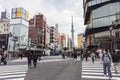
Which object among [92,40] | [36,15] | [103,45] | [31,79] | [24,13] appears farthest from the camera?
[36,15]

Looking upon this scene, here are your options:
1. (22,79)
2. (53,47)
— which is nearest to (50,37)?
(53,47)

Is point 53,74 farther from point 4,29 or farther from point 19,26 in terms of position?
point 4,29

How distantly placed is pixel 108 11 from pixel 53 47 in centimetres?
7186

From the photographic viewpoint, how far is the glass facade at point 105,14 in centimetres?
5922

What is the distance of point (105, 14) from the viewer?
6325 centimetres

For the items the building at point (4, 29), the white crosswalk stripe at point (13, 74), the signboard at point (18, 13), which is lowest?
the white crosswalk stripe at point (13, 74)

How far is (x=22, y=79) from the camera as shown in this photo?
12.0m

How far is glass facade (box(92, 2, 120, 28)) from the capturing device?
59.2m

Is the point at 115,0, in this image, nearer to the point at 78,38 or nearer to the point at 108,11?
the point at 108,11

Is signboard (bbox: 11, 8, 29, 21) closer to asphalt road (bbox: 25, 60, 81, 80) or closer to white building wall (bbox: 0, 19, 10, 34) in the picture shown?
white building wall (bbox: 0, 19, 10, 34)

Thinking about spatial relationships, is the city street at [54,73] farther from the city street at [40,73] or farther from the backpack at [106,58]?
the backpack at [106,58]

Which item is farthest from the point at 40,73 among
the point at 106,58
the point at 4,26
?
the point at 4,26

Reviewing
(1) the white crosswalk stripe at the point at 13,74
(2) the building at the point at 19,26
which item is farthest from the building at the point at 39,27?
(1) the white crosswalk stripe at the point at 13,74

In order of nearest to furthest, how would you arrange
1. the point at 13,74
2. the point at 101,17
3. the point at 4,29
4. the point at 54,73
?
the point at 13,74
the point at 54,73
the point at 101,17
the point at 4,29
